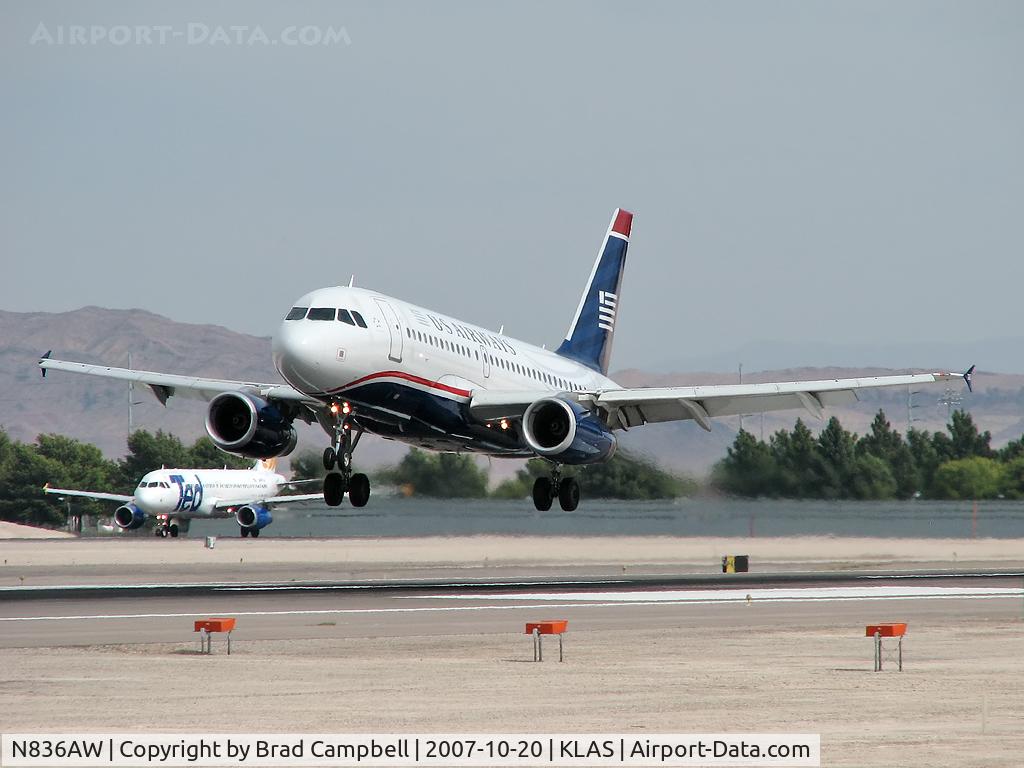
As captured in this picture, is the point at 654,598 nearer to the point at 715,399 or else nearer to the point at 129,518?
the point at 715,399

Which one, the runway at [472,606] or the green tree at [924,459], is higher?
the green tree at [924,459]

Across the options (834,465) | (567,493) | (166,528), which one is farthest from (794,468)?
(166,528)

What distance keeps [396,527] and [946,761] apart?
190ft

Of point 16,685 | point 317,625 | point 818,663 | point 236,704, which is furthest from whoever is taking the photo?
point 317,625

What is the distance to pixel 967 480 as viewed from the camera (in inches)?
2864

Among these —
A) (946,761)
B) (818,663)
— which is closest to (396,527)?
(818,663)

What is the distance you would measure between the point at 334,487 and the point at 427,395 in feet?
12.8

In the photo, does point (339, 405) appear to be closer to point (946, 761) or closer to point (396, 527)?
point (946, 761)

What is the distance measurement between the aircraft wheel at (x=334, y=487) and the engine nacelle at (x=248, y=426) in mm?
1512

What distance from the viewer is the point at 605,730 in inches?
765

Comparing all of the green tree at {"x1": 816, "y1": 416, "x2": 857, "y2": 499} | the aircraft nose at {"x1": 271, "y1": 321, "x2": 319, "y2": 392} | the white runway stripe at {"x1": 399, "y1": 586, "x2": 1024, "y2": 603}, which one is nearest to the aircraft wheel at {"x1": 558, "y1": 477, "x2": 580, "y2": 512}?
the white runway stripe at {"x1": 399, "y1": 586, "x2": 1024, "y2": 603}

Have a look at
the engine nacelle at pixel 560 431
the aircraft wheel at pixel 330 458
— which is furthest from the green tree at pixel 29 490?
the aircraft wheel at pixel 330 458

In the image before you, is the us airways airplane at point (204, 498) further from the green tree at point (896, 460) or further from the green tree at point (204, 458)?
the green tree at point (204, 458)

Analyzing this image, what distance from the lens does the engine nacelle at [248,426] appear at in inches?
1695
